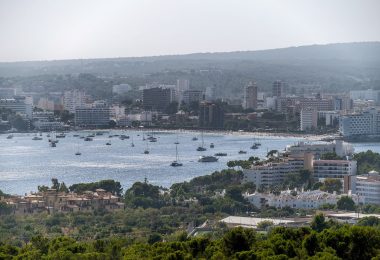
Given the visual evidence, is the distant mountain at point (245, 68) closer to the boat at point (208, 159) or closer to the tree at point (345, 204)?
the boat at point (208, 159)

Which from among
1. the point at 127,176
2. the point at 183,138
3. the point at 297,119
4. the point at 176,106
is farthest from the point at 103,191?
the point at 176,106

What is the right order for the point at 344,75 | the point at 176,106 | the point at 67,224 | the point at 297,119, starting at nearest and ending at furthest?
the point at 67,224 < the point at 297,119 < the point at 176,106 < the point at 344,75

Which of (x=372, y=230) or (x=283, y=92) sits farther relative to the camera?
(x=283, y=92)

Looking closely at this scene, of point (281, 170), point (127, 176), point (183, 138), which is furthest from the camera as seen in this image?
point (183, 138)

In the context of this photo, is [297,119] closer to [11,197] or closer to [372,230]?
[11,197]

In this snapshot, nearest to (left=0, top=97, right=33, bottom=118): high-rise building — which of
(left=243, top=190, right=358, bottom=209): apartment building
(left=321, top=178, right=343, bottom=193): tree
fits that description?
(left=321, top=178, right=343, bottom=193): tree

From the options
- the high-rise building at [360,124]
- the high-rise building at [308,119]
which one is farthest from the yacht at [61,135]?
the high-rise building at [360,124]

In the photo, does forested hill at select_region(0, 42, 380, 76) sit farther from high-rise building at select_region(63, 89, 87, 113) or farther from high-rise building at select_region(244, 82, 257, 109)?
high-rise building at select_region(244, 82, 257, 109)
